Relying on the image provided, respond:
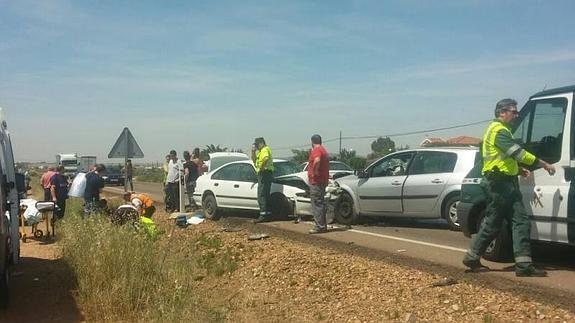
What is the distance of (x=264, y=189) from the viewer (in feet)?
44.8

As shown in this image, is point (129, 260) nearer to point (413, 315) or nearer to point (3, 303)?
point (3, 303)

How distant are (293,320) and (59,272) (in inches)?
188

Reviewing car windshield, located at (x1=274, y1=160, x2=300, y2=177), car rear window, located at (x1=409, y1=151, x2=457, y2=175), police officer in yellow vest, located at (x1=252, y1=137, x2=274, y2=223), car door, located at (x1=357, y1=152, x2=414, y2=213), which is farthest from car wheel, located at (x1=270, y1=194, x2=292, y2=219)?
car rear window, located at (x1=409, y1=151, x2=457, y2=175)

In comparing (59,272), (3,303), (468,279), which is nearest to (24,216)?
(59,272)

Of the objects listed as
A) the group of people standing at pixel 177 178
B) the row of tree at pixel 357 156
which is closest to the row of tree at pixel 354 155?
the row of tree at pixel 357 156

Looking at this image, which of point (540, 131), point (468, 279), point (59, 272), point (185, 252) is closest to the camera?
point (468, 279)

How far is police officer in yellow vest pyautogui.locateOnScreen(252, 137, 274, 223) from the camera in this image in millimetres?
13406

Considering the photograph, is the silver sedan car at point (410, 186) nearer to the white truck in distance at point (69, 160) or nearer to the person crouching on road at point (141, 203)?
the person crouching on road at point (141, 203)

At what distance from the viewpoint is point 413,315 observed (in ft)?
19.2

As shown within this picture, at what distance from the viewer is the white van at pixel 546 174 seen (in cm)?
686

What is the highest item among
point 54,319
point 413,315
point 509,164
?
point 509,164

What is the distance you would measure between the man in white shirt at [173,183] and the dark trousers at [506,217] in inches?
458

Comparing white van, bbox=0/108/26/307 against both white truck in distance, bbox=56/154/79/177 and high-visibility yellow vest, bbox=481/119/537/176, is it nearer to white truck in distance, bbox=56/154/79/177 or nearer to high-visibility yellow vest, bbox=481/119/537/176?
high-visibility yellow vest, bbox=481/119/537/176

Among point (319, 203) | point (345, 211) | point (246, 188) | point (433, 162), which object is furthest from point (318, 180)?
point (246, 188)
